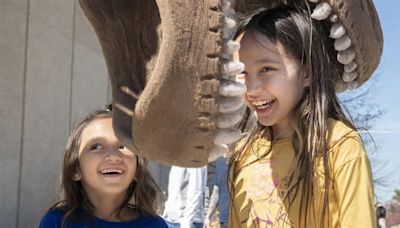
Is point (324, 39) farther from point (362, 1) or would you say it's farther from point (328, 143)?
point (328, 143)

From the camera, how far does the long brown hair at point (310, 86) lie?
143cm

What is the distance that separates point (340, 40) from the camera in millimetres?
1404

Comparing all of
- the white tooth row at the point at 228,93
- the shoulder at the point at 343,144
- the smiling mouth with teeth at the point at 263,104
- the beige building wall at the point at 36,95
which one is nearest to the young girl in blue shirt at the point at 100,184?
the smiling mouth with teeth at the point at 263,104

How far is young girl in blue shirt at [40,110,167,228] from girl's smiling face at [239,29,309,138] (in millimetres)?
542

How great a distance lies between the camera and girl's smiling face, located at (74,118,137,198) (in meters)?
1.90

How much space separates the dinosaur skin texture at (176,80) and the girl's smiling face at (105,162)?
0.63 meters

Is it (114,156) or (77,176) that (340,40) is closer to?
(114,156)

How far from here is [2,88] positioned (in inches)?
152

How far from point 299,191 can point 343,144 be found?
14 cm

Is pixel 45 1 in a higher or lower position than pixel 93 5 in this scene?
higher

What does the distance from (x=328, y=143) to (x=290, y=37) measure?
0.81 ft

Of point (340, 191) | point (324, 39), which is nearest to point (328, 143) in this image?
point (340, 191)

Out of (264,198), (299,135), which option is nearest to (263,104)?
(299,135)

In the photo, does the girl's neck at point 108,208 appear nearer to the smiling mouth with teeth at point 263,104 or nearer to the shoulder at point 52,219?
the shoulder at point 52,219
